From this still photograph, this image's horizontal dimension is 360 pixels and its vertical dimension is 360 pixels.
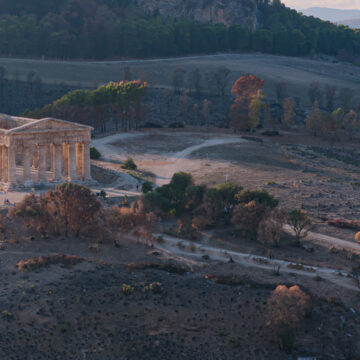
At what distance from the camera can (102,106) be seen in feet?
363

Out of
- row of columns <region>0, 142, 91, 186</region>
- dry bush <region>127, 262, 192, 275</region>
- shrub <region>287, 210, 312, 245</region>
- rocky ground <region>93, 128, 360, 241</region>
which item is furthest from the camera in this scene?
rocky ground <region>93, 128, 360, 241</region>

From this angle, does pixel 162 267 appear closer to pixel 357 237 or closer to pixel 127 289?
pixel 127 289

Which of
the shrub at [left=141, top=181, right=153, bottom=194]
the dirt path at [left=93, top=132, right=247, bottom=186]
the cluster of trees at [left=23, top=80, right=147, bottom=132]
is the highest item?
the cluster of trees at [left=23, top=80, right=147, bottom=132]

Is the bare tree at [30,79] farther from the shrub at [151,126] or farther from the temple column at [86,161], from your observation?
the temple column at [86,161]

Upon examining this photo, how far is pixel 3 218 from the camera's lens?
60.4 metres

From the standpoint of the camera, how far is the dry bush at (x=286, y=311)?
141 ft

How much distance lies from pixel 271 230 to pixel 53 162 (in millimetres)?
25913

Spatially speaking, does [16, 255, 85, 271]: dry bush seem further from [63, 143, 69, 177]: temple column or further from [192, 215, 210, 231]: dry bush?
[63, 143, 69, 177]: temple column

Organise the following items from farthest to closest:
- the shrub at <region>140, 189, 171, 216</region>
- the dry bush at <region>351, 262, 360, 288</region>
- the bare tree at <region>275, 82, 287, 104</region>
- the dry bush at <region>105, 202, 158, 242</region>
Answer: the bare tree at <region>275, 82, 287, 104</region> → the shrub at <region>140, 189, 171, 216</region> → the dry bush at <region>105, 202, 158, 242</region> → the dry bush at <region>351, 262, 360, 288</region>

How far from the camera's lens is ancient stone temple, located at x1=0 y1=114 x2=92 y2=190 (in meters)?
69.1

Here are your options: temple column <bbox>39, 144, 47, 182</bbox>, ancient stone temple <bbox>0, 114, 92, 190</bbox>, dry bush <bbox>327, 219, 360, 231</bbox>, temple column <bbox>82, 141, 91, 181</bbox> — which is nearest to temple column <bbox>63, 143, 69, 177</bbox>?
ancient stone temple <bbox>0, 114, 92, 190</bbox>

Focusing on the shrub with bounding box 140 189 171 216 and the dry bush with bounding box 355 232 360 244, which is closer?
the dry bush with bounding box 355 232 360 244

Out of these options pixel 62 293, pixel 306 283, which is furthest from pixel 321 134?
pixel 62 293

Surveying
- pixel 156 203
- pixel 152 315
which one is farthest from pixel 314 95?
pixel 152 315
